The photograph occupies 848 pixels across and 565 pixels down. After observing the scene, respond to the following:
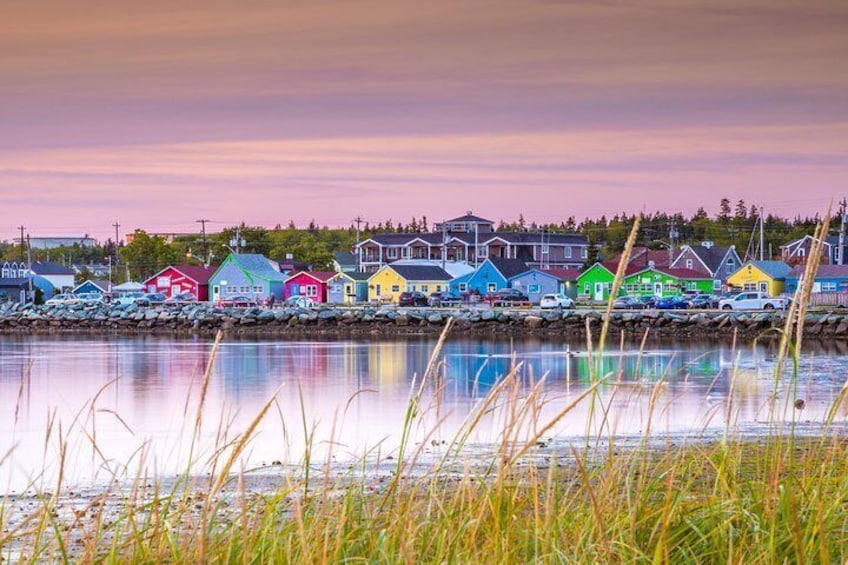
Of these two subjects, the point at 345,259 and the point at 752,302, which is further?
the point at 345,259

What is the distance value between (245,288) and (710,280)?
39181 millimetres

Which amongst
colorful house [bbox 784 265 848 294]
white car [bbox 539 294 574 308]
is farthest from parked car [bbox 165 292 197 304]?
colorful house [bbox 784 265 848 294]

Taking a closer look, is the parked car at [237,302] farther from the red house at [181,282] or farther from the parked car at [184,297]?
the red house at [181,282]

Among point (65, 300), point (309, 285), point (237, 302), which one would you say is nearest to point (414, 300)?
point (237, 302)

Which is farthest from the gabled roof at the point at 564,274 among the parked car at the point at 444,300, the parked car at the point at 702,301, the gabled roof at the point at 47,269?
the gabled roof at the point at 47,269

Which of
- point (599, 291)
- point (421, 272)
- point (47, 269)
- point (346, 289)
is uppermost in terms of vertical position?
point (47, 269)

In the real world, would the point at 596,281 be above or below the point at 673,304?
above

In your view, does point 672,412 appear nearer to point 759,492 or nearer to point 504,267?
point 759,492

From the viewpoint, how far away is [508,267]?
102188 millimetres

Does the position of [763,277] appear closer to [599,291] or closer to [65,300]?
[599,291]

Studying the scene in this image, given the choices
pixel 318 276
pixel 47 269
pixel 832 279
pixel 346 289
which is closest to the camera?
pixel 832 279

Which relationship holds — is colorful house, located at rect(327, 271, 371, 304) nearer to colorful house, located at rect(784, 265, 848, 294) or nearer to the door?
the door

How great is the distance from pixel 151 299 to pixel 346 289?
16784 millimetres

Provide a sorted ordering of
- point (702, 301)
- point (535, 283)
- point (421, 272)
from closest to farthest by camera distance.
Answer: point (702, 301)
point (535, 283)
point (421, 272)
